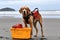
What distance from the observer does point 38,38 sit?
1251cm

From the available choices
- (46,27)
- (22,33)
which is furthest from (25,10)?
(46,27)

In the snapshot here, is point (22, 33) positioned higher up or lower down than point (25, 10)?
lower down

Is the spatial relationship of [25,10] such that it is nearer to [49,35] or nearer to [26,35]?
[26,35]

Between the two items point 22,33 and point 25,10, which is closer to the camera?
point 22,33

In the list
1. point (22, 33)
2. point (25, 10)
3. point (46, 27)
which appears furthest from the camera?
point (46, 27)

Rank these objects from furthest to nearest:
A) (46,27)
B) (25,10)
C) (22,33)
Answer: (46,27) < (25,10) < (22,33)

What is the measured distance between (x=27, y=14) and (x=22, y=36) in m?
0.99

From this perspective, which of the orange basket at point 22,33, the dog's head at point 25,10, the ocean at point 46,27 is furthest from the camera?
the ocean at point 46,27

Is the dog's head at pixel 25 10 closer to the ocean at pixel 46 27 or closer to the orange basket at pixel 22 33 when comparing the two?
the orange basket at pixel 22 33

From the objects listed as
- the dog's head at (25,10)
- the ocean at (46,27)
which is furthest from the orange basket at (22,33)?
the ocean at (46,27)

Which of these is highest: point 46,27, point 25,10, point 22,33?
point 25,10

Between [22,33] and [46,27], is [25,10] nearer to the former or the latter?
[22,33]

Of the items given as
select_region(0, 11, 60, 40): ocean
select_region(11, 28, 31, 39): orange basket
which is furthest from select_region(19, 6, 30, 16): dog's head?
select_region(0, 11, 60, 40): ocean

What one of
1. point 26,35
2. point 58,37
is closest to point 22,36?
point 26,35
